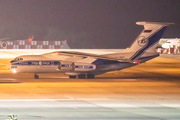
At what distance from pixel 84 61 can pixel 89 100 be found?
36.7 feet

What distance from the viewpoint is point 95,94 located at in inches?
817

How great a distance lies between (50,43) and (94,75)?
79.4 metres

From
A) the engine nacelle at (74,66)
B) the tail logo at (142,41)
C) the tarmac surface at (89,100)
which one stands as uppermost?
the tail logo at (142,41)

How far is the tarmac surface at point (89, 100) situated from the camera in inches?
579

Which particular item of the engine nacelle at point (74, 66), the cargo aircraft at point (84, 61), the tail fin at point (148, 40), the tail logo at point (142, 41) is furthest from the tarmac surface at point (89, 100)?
the tail logo at point (142, 41)

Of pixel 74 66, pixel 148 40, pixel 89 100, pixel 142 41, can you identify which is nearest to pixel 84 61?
pixel 74 66

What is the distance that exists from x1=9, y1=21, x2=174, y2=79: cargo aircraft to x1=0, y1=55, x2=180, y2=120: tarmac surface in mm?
2704

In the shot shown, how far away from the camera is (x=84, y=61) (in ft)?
97.0

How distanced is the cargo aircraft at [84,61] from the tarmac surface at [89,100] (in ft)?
8.87

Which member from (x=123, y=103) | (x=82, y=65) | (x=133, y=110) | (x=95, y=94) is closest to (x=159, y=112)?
(x=133, y=110)

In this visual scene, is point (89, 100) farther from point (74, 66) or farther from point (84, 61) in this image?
point (84, 61)

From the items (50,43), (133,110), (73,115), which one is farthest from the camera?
(50,43)

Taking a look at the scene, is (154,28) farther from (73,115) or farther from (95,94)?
(73,115)

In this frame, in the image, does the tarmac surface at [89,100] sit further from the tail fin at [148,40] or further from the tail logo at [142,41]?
the tail logo at [142,41]
